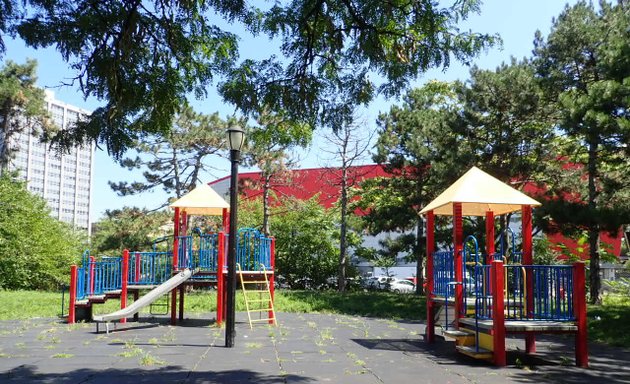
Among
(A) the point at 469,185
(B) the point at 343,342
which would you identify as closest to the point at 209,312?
(B) the point at 343,342

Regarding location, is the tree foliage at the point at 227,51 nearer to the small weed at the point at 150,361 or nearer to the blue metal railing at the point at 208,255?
the small weed at the point at 150,361

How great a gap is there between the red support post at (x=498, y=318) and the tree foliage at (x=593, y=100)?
5.39 meters

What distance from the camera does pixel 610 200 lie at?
14.4 meters

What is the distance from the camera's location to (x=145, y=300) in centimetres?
1259

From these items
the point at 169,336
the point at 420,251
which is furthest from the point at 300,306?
the point at 169,336

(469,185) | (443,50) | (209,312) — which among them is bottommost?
(209,312)

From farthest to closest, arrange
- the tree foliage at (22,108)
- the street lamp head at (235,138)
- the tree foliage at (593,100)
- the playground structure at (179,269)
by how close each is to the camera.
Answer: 1. the tree foliage at (22,108)
2. the playground structure at (179,269)
3. the tree foliage at (593,100)
4. the street lamp head at (235,138)

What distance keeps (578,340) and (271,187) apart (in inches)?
880

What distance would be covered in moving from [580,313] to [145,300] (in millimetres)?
8733

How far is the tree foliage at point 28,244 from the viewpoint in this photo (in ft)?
87.9

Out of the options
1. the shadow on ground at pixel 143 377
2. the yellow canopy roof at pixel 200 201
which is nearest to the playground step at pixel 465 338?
the shadow on ground at pixel 143 377

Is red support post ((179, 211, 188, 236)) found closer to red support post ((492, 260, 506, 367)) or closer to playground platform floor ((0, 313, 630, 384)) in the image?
playground platform floor ((0, 313, 630, 384))

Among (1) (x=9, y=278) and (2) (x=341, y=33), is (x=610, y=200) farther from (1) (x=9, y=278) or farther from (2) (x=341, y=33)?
(1) (x=9, y=278)

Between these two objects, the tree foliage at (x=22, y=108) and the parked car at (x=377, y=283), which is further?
the parked car at (x=377, y=283)
